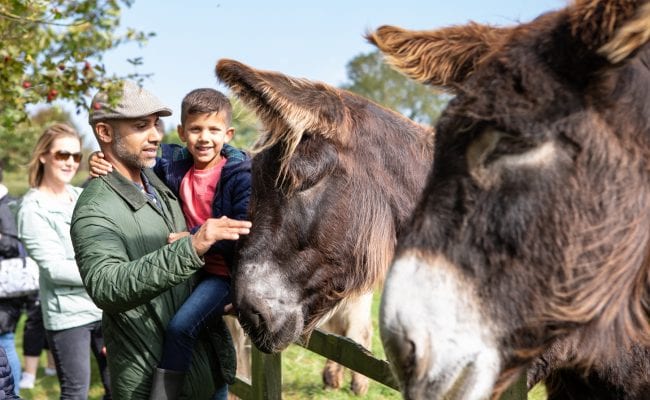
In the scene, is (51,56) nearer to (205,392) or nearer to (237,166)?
(237,166)

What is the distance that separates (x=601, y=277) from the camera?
1.82m

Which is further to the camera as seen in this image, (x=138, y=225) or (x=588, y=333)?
(x=138, y=225)

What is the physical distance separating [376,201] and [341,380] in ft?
14.0

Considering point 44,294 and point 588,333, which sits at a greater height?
point 588,333

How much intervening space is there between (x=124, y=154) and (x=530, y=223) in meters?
2.35

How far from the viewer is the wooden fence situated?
3.54 meters

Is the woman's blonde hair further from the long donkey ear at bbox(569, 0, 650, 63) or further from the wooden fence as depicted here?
the long donkey ear at bbox(569, 0, 650, 63)

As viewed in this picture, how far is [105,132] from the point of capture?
3.61 m

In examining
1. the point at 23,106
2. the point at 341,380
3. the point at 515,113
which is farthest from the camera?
the point at 341,380

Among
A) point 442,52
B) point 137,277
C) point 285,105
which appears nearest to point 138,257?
point 137,277

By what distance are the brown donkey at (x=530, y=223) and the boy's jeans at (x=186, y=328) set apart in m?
1.74

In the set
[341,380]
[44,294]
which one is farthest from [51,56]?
[341,380]

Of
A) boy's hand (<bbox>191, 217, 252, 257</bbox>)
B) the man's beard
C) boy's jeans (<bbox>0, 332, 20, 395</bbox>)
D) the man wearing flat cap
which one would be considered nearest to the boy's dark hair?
the man wearing flat cap

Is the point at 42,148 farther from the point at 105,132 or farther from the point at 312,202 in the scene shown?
the point at 312,202
